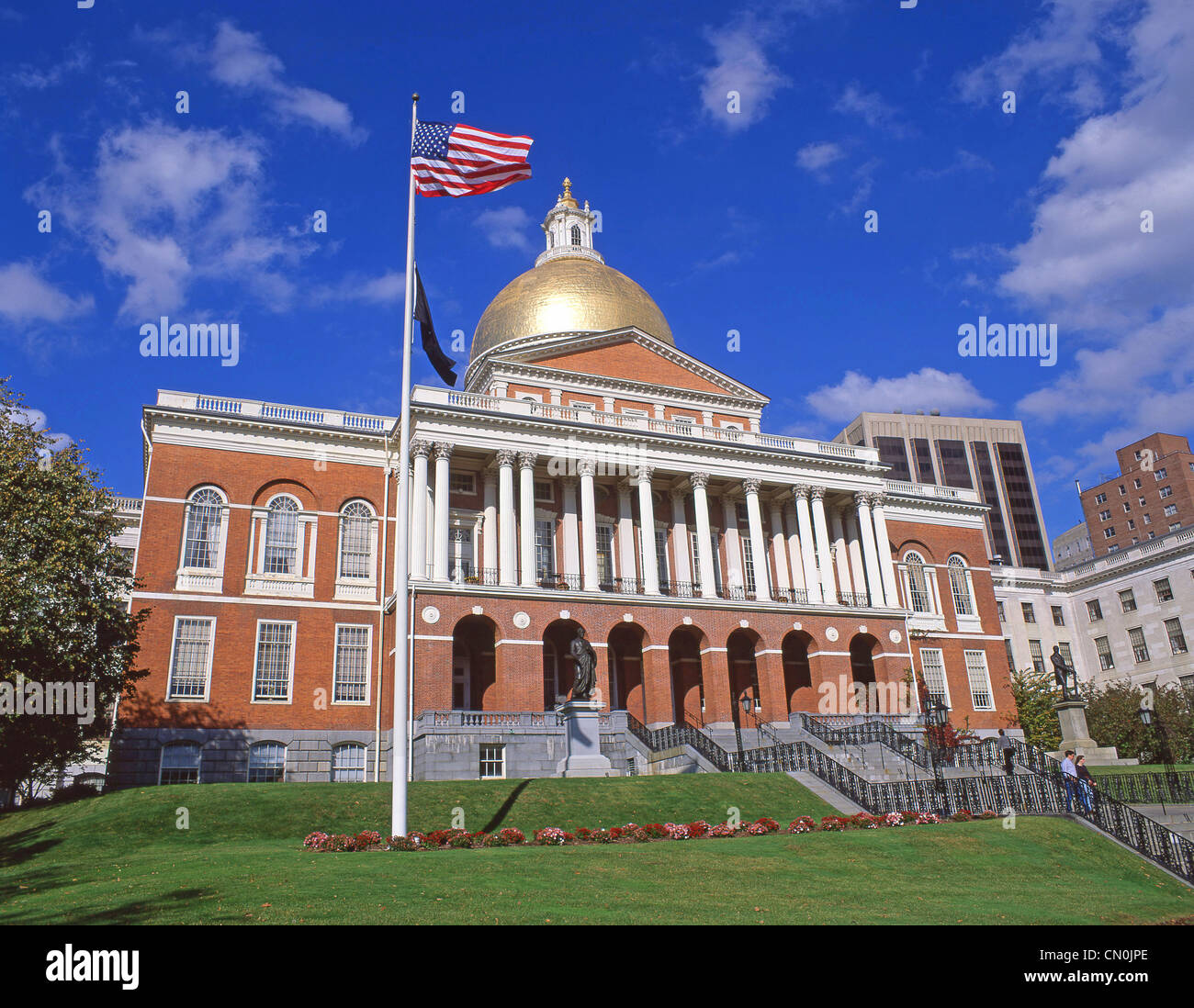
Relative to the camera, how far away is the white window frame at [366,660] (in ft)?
127

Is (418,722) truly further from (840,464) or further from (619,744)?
(840,464)

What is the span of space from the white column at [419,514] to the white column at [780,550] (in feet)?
61.1

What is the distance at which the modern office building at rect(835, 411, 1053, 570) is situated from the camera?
128 meters

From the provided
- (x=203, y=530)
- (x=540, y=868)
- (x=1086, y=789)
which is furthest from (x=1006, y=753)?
(x=203, y=530)

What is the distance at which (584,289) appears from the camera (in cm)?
5294

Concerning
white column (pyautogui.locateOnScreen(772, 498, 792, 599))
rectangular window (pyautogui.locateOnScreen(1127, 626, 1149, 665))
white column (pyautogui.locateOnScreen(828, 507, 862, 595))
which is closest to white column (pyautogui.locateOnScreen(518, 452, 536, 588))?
white column (pyautogui.locateOnScreen(772, 498, 792, 599))

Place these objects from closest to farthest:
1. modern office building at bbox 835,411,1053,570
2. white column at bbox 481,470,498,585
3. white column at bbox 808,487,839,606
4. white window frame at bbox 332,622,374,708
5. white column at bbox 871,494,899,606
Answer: white window frame at bbox 332,622,374,708
white column at bbox 481,470,498,585
white column at bbox 808,487,839,606
white column at bbox 871,494,899,606
modern office building at bbox 835,411,1053,570

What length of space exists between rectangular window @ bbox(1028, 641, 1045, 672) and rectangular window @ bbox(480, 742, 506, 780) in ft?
155

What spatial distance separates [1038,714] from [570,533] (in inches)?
1175

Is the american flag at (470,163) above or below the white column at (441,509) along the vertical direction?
above

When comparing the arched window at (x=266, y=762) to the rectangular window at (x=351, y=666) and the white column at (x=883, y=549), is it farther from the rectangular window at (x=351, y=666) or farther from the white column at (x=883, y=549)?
the white column at (x=883, y=549)

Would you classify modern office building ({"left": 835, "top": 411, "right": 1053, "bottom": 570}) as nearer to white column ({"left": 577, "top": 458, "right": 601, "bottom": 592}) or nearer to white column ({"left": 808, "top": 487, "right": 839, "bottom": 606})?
white column ({"left": 808, "top": 487, "right": 839, "bottom": 606})

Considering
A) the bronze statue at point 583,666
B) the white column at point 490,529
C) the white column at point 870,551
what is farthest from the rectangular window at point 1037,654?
the bronze statue at point 583,666

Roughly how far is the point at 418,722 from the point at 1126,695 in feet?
135
